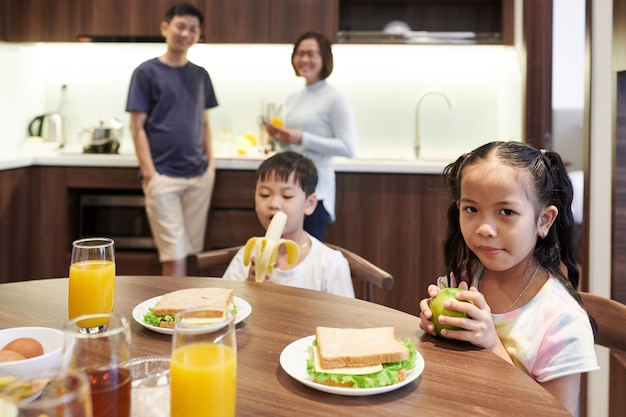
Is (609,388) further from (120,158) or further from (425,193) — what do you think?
(120,158)

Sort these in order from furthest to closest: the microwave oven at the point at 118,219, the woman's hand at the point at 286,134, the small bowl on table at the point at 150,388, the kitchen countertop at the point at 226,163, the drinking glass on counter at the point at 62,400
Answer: the microwave oven at the point at 118,219 < the kitchen countertop at the point at 226,163 < the woman's hand at the point at 286,134 < the small bowl on table at the point at 150,388 < the drinking glass on counter at the point at 62,400

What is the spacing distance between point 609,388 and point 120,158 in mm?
2624

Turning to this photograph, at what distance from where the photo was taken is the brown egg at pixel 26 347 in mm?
944

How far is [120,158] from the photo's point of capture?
3602mm

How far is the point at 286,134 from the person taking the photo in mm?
2840

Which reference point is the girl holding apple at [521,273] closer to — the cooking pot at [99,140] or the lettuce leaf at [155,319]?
the lettuce leaf at [155,319]

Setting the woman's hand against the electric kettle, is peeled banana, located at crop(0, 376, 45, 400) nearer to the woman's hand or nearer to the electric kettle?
the woman's hand

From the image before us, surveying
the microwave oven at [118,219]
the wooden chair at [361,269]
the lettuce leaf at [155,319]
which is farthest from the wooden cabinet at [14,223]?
the lettuce leaf at [155,319]

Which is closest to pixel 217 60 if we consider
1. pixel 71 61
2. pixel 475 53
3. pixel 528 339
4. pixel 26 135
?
pixel 71 61

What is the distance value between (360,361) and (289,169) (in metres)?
1.14

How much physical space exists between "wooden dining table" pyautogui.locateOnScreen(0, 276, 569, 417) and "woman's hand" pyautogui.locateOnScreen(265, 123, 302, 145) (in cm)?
129

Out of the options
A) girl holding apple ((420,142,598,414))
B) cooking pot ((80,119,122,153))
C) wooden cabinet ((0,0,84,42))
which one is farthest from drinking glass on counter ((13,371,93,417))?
wooden cabinet ((0,0,84,42))

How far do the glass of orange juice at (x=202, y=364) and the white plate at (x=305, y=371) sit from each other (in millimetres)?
205

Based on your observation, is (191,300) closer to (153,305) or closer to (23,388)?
(153,305)
